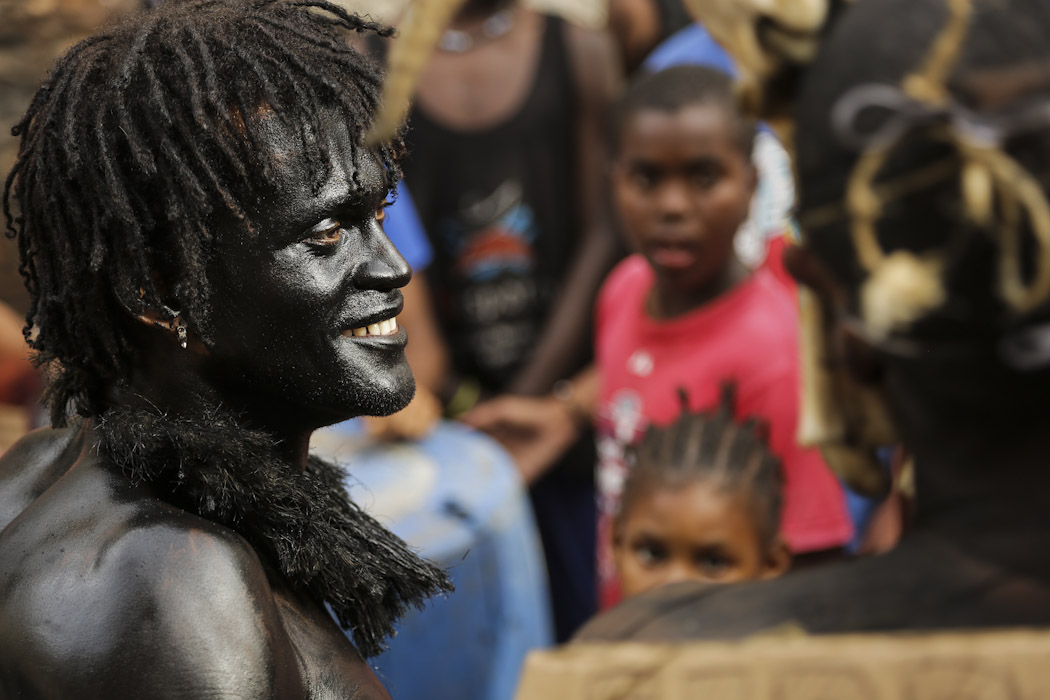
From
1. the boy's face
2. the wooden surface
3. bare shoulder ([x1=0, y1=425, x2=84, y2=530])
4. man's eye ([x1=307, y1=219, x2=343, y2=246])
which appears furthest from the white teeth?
the boy's face

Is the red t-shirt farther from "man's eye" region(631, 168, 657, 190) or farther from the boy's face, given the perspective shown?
"man's eye" region(631, 168, 657, 190)

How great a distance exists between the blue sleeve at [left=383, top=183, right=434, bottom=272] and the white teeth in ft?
6.72

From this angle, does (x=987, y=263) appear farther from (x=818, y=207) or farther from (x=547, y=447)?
(x=547, y=447)

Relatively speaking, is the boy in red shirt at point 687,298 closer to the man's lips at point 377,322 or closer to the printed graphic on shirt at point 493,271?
the printed graphic on shirt at point 493,271

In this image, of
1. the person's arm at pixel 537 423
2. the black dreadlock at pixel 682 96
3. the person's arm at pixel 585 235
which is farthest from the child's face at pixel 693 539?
the person's arm at pixel 585 235

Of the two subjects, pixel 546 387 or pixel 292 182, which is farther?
pixel 546 387

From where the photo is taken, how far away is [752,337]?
138 inches

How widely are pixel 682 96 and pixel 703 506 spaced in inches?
50.4

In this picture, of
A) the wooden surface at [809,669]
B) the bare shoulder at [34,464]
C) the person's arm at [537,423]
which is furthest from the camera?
the person's arm at [537,423]

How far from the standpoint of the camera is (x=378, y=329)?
6.19 ft

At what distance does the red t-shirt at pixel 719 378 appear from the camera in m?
3.34

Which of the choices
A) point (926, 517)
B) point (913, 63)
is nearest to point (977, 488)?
point (926, 517)

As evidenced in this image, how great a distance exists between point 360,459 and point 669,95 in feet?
4.56

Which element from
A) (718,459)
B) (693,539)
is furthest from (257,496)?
(718,459)
